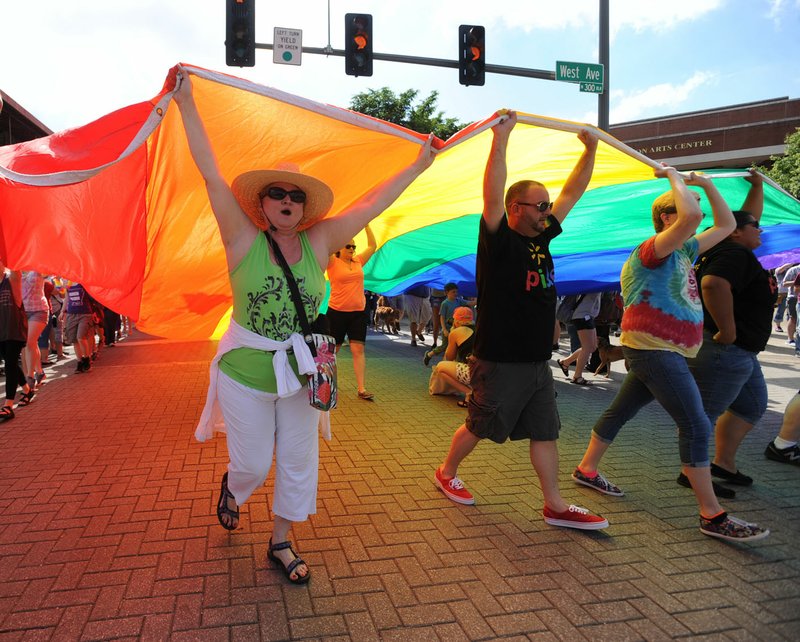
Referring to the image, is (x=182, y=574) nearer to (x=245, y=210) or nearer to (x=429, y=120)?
(x=245, y=210)

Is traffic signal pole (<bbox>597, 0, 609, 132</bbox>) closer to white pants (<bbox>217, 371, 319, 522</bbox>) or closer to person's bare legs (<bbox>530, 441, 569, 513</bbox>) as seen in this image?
person's bare legs (<bbox>530, 441, 569, 513</bbox>)

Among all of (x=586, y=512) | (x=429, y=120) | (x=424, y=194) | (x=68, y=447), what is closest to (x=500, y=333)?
(x=586, y=512)

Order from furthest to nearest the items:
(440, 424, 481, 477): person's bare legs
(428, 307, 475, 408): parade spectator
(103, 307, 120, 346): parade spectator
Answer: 1. (103, 307, 120, 346): parade spectator
2. (428, 307, 475, 408): parade spectator
3. (440, 424, 481, 477): person's bare legs

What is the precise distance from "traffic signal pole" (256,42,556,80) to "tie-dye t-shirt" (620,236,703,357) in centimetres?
934

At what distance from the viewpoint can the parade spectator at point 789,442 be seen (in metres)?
4.72

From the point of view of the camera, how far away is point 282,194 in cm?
278

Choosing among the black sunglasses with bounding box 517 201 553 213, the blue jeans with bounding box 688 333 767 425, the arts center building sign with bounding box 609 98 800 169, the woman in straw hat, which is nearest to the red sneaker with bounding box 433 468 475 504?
the woman in straw hat

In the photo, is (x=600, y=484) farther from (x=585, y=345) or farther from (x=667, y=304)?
(x=585, y=345)

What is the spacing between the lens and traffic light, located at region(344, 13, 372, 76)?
11352mm

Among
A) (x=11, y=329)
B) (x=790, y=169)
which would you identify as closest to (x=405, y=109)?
(x=790, y=169)

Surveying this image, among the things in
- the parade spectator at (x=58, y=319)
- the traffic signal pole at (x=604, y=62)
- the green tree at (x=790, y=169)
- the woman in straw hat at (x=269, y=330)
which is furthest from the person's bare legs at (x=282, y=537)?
the green tree at (x=790, y=169)

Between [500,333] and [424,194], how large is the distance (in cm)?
222

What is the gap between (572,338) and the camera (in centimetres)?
980

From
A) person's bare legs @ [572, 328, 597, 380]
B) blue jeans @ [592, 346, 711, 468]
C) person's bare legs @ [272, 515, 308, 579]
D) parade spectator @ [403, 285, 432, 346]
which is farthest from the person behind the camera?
parade spectator @ [403, 285, 432, 346]
